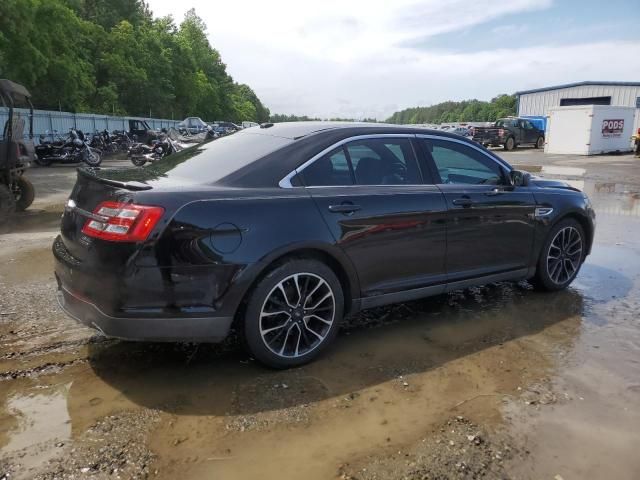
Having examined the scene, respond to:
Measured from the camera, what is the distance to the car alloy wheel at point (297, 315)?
3398mm

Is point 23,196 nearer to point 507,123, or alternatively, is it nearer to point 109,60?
point 507,123

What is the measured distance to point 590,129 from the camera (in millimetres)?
27359

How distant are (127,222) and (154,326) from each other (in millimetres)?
615

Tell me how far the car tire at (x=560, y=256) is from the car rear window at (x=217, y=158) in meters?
2.82

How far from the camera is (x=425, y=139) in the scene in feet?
14.0

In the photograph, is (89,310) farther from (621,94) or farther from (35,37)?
(621,94)

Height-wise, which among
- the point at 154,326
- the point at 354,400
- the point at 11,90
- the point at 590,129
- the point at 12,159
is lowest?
the point at 354,400

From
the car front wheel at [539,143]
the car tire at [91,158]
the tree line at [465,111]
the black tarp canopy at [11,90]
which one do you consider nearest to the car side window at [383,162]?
the black tarp canopy at [11,90]

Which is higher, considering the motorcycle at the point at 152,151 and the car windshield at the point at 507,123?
the car windshield at the point at 507,123

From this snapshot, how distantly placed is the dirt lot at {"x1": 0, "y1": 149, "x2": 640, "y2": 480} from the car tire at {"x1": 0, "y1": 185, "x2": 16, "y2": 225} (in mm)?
4554

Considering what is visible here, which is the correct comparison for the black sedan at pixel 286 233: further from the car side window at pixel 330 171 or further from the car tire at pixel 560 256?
the car tire at pixel 560 256

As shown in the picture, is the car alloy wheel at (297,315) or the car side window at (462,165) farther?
the car side window at (462,165)

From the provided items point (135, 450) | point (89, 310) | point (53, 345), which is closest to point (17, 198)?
point (53, 345)

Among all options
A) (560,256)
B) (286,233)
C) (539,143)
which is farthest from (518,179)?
(539,143)
